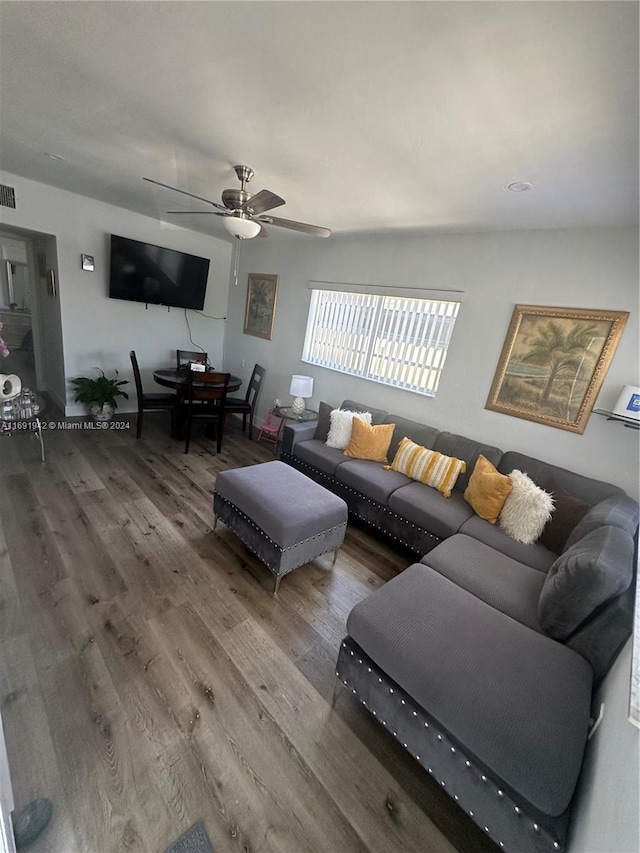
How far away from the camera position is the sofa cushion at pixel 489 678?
1.00m

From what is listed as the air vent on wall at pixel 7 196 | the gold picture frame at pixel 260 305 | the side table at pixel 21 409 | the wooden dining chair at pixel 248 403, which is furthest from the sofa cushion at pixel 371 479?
the air vent on wall at pixel 7 196

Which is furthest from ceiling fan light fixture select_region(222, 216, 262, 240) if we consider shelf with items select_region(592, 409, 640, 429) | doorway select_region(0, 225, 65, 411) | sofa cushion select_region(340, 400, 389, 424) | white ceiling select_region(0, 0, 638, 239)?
doorway select_region(0, 225, 65, 411)

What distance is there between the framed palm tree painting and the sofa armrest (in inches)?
66.9

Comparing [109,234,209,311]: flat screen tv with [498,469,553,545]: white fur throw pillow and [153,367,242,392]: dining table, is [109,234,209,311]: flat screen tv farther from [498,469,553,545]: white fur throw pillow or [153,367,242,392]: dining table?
[498,469,553,545]: white fur throw pillow

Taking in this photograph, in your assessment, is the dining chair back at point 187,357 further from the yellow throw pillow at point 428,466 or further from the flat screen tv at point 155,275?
the yellow throw pillow at point 428,466

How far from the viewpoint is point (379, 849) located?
3.63ft

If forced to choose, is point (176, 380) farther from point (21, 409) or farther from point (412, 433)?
point (412, 433)

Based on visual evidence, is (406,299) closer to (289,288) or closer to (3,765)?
(289,288)

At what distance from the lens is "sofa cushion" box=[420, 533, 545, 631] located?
1.62 meters

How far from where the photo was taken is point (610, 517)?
70.1 inches

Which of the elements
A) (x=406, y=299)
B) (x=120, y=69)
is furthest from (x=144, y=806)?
(x=406, y=299)

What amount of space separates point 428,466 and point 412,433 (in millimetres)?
439

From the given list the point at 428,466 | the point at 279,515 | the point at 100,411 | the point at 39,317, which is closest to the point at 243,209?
the point at 279,515

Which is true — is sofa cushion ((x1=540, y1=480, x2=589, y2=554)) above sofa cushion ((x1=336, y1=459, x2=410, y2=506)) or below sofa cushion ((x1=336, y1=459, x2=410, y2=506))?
above
